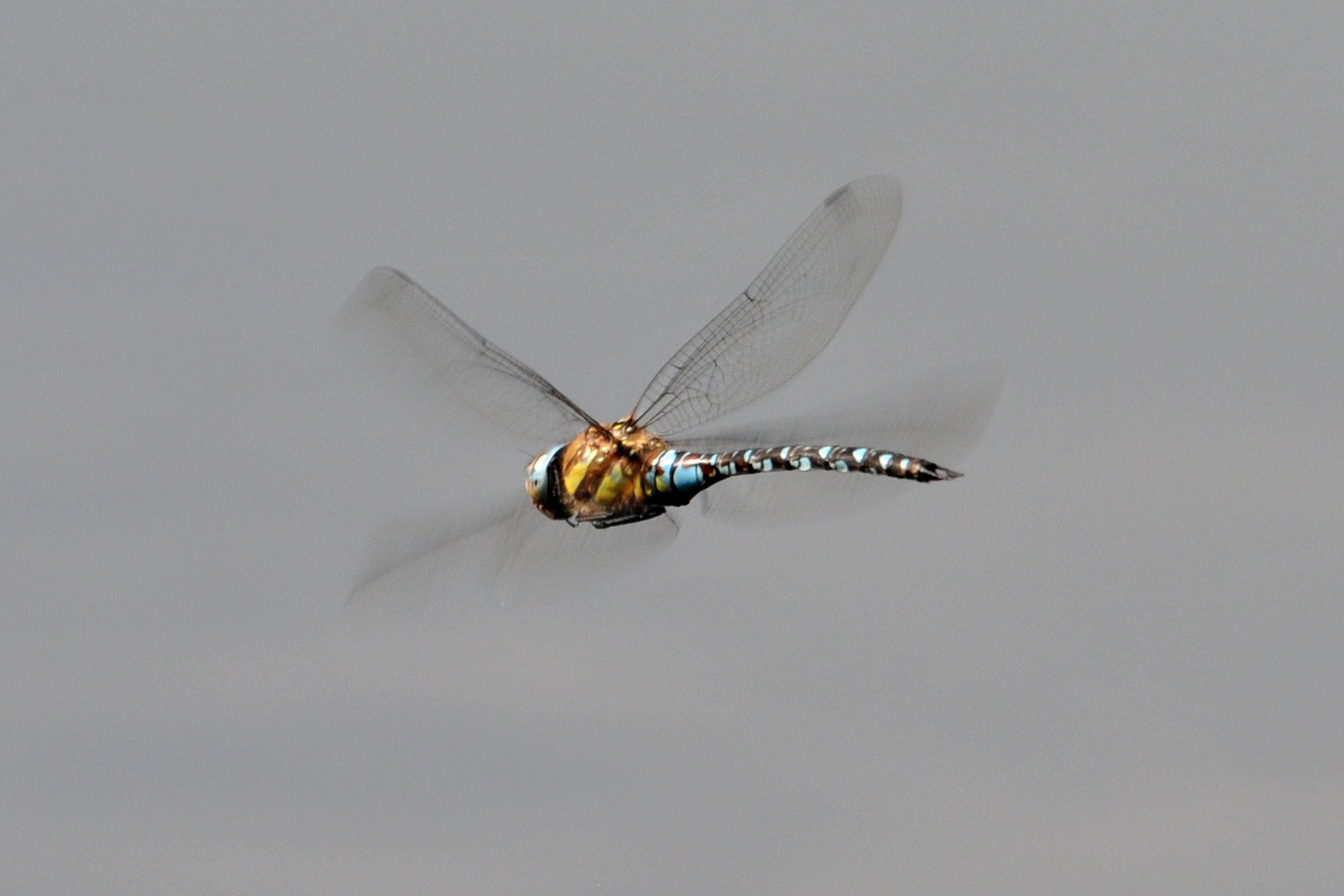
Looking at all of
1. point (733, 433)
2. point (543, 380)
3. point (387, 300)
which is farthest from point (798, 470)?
point (387, 300)

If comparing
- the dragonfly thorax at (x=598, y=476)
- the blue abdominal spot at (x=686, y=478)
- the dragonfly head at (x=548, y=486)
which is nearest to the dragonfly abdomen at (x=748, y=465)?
the blue abdominal spot at (x=686, y=478)

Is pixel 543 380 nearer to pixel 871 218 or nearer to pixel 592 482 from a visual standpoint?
pixel 592 482

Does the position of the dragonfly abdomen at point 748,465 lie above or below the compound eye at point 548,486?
below

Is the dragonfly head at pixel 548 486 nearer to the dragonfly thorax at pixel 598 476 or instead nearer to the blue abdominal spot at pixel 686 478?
the dragonfly thorax at pixel 598 476

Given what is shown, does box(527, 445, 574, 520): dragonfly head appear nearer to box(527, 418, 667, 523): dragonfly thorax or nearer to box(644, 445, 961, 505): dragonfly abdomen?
box(527, 418, 667, 523): dragonfly thorax

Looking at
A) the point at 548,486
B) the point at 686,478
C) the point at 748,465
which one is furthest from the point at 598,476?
the point at 748,465

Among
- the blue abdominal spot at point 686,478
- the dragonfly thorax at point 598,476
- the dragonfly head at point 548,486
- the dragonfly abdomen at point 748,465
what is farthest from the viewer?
the dragonfly head at point 548,486

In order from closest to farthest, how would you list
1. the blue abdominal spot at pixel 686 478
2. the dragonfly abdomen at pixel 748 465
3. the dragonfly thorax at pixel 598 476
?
the dragonfly abdomen at pixel 748 465
the blue abdominal spot at pixel 686 478
the dragonfly thorax at pixel 598 476
